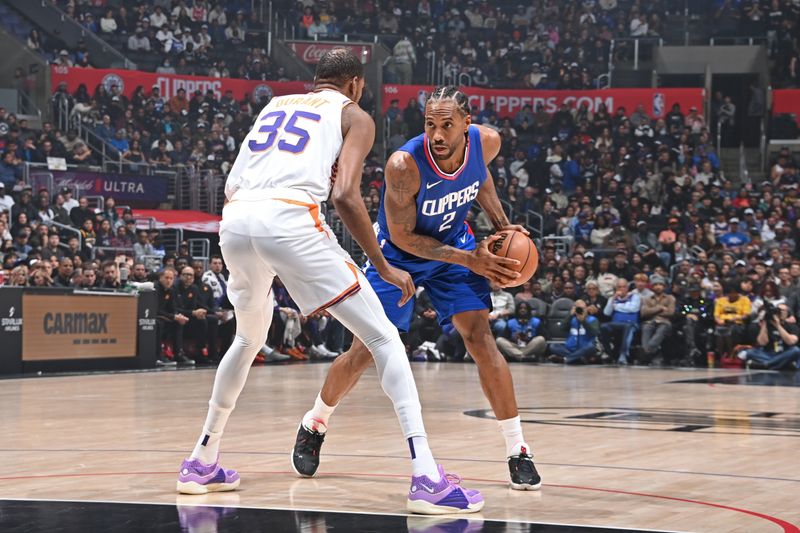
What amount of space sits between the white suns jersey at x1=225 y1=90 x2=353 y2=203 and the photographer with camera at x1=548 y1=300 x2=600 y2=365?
13530 millimetres

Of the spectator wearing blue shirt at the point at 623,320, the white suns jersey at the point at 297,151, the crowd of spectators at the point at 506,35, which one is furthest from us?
the crowd of spectators at the point at 506,35

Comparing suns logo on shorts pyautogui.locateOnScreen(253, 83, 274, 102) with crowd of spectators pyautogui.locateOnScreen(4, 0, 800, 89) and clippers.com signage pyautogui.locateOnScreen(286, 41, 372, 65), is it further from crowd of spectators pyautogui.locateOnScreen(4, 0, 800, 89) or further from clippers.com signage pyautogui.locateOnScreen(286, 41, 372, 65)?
clippers.com signage pyautogui.locateOnScreen(286, 41, 372, 65)

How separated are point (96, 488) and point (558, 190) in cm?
2027

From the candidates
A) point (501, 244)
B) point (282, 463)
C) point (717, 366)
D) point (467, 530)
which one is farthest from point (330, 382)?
point (717, 366)

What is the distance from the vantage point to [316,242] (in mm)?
4805

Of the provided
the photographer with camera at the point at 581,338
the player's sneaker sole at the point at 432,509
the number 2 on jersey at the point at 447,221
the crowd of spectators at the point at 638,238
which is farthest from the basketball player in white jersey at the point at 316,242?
the photographer with camera at the point at 581,338

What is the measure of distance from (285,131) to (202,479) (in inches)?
62.0

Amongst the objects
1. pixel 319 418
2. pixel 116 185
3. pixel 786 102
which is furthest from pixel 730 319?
pixel 319 418

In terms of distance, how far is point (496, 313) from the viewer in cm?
1888

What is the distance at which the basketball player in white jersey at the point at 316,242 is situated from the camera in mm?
4746

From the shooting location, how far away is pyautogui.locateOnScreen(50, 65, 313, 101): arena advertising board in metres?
24.7

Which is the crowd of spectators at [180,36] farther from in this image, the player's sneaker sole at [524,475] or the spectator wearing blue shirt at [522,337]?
the player's sneaker sole at [524,475]

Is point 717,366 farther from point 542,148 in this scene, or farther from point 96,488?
point 96,488

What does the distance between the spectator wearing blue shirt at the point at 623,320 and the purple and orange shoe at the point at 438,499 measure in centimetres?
1380
